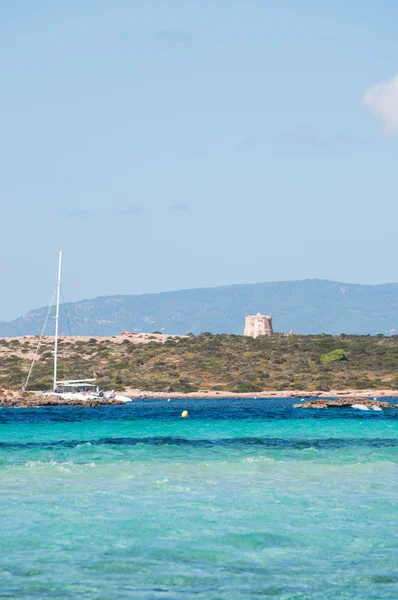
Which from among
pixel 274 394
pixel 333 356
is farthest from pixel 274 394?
pixel 333 356

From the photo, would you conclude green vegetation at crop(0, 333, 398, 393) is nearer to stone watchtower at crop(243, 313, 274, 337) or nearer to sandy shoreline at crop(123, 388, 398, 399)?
sandy shoreline at crop(123, 388, 398, 399)

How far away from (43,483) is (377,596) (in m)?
16.1

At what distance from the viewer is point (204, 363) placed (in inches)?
4355

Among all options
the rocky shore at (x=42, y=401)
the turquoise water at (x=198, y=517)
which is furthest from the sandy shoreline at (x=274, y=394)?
the turquoise water at (x=198, y=517)

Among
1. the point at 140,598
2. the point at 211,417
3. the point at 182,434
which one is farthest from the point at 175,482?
the point at 211,417

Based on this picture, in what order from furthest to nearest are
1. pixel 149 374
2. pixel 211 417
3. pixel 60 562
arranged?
pixel 149 374
pixel 211 417
pixel 60 562

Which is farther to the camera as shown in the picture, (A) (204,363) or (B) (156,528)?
(A) (204,363)

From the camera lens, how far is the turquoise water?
1836cm

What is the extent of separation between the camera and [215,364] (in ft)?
362

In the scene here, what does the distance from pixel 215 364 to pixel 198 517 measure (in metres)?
85.2

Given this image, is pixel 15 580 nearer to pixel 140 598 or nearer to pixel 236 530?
pixel 140 598

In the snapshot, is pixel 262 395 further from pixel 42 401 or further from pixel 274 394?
→ pixel 42 401

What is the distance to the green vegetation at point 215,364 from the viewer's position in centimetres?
9969

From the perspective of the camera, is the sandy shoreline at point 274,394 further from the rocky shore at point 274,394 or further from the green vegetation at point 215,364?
the green vegetation at point 215,364
